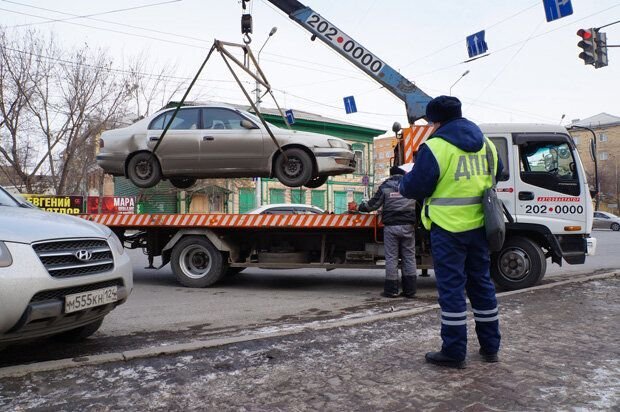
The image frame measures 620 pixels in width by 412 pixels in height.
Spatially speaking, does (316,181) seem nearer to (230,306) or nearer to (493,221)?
(230,306)

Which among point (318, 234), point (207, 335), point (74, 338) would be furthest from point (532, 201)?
point (74, 338)

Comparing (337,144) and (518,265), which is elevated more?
(337,144)

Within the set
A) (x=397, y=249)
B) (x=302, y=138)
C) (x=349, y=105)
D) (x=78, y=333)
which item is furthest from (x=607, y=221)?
(x=78, y=333)

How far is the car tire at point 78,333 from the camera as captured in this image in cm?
438

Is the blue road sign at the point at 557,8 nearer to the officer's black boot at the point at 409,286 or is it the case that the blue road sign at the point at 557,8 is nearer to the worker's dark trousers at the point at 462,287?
the officer's black boot at the point at 409,286

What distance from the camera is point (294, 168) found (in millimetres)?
7645

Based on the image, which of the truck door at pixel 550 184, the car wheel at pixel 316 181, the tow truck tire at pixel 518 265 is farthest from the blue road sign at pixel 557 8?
the car wheel at pixel 316 181

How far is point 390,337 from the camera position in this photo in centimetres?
428

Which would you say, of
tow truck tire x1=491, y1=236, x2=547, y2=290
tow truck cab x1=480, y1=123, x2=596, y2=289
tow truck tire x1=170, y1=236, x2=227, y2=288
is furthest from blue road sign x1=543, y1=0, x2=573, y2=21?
tow truck tire x1=170, y1=236, x2=227, y2=288

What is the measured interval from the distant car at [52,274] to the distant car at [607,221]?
34.0m

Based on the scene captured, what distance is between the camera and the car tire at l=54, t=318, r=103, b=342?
14.4ft

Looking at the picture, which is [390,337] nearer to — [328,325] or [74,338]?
[328,325]

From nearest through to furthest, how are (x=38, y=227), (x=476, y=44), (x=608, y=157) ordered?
(x=38, y=227)
(x=476, y=44)
(x=608, y=157)

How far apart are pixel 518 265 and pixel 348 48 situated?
4362 mm
